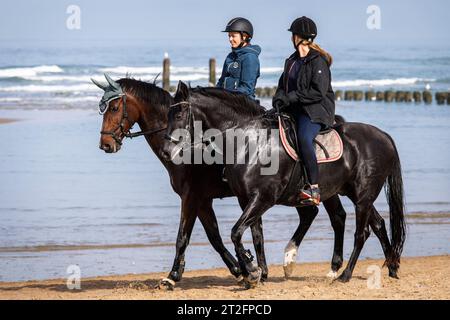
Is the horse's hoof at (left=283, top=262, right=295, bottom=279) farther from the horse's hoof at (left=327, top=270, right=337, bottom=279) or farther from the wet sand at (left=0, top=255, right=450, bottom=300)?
the horse's hoof at (left=327, top=270, right=337, bottom=279)

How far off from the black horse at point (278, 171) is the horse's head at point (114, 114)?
834 millimetres

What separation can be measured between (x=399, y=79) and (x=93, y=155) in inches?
1568

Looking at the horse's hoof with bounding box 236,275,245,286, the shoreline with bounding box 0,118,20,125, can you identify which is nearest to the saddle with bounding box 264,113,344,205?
the horse's hoof with bounding box 236,275,245,286

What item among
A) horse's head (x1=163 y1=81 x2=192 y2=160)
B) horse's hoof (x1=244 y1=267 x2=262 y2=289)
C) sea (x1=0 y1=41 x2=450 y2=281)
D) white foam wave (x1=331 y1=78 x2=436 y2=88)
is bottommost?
sea (x1=0 y1=41 x2=450 y2=281)

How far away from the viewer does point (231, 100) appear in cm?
1073

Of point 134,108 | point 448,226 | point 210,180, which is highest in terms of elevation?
point 134,108

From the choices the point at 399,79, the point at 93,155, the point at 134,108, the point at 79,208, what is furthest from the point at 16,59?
the point at 134,108

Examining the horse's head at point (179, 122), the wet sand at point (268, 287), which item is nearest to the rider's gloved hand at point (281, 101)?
the horse's head at point (179, 122)

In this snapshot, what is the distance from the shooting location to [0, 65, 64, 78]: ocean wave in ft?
198

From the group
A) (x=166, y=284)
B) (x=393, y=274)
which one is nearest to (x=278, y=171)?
(x=166, y=284)

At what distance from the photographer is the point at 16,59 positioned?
77812 millimetres
